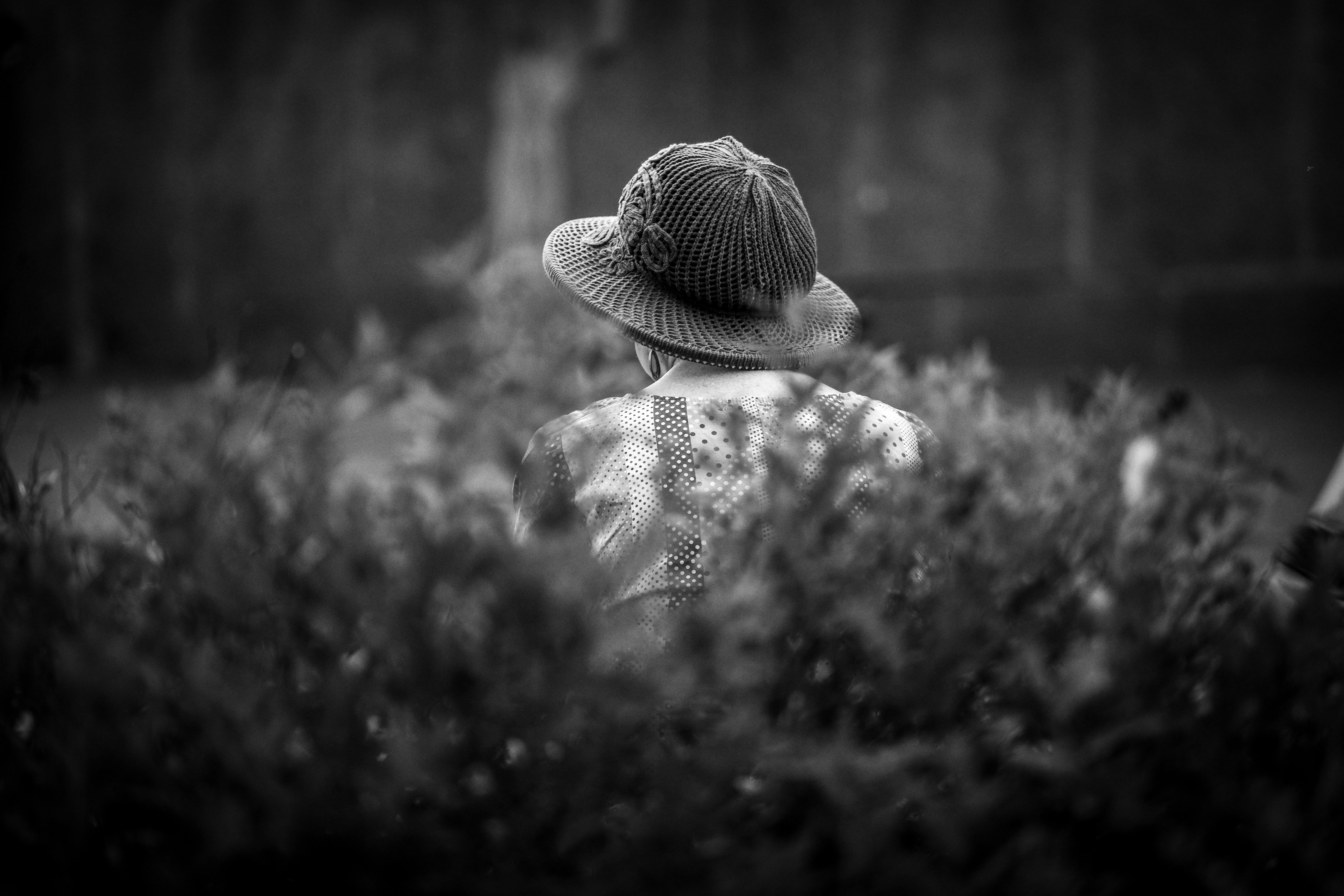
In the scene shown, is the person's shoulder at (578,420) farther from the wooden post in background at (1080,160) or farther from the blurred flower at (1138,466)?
the wooden post in background at (1080,160)

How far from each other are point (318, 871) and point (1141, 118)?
9142 millimetres

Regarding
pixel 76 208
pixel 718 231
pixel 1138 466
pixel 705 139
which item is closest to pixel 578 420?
pixel 718 231

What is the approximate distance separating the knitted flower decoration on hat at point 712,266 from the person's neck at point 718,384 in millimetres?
32

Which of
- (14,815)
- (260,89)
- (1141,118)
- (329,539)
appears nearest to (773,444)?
(329,539)

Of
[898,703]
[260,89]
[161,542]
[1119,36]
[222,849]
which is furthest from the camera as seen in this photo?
[260,89]

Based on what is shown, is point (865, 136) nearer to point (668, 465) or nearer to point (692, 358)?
point (692, 358)

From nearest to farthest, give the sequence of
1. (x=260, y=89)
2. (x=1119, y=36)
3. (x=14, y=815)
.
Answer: (x=14, y=815) → (x=1119, y=36) → (x=260, y=89)

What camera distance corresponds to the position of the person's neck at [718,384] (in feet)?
7.31

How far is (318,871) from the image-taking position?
135cm

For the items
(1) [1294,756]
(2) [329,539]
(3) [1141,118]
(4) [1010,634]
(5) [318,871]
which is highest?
(3) [1141,118]

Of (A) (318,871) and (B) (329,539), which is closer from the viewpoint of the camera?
(A) (318,871)

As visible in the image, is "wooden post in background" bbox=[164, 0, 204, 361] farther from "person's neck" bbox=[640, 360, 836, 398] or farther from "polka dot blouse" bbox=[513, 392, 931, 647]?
"polka dot blouse" bbox=[513, 392, 931, 647]

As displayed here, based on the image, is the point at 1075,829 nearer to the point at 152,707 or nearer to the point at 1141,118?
the point at 152,707

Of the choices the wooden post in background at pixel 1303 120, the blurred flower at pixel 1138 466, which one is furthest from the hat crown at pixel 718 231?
the wooden post in background at pixel 1303 120
